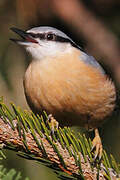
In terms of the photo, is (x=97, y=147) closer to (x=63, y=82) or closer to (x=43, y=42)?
(x=63, y=82)

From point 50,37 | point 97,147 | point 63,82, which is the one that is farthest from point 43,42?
point 97,147

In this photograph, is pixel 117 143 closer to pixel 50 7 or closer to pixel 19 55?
pixel 19 55

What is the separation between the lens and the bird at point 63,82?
2549 millimetres

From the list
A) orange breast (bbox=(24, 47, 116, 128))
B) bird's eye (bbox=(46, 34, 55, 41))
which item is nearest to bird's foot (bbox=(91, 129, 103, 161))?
orange breast (bbox=(24, 47, 116, 128))

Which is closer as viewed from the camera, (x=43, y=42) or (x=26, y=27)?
(x=43, y=42)

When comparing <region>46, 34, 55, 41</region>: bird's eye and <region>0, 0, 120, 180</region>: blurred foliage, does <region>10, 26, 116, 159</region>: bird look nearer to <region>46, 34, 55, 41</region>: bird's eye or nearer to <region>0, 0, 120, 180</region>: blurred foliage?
<region>46, 34, 55, 41</region>: bird's eye

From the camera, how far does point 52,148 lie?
1.82m

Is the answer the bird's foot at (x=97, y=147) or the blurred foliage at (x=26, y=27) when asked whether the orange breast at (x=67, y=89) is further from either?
the blurred foliage at (x=26, y=27)

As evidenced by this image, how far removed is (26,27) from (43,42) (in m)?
1.13

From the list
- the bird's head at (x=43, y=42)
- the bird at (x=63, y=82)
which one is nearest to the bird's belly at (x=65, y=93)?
the bird at (x=63, y=82)

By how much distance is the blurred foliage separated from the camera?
9.87ft

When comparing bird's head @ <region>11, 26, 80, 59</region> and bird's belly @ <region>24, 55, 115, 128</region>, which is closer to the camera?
bird's belly @ <region>24, 55, 115, 128</region>

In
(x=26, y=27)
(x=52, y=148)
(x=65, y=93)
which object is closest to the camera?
(x=52, y=148)

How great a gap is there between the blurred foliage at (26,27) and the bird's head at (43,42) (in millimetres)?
458
